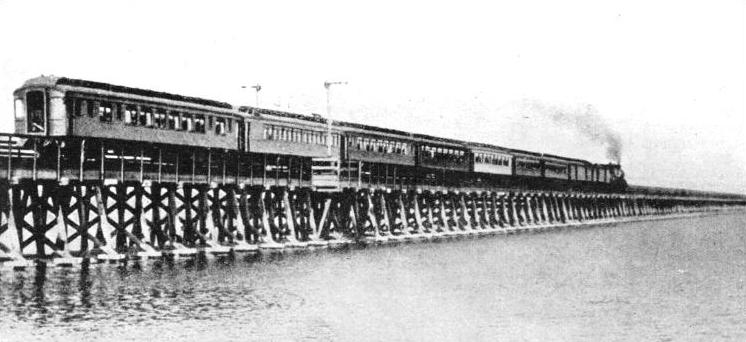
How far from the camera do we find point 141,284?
2630 centimetres

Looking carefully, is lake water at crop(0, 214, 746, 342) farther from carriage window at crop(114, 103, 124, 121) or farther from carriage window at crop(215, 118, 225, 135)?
carriage window at crop(215, 118, 225, 135)

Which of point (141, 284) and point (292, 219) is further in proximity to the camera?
point (292, 219)

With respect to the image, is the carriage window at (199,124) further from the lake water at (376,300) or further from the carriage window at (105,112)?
the lake water at (376,300)

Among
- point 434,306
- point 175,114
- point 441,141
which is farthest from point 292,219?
point 441,141

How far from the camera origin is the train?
31203 mm

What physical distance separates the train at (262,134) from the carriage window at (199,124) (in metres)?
0.04

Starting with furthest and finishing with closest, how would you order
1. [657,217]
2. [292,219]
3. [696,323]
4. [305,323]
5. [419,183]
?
[657,217] → [419,183] → [292,219] → [696,323] → [305,323]

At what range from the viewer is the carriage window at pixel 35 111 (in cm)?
3109

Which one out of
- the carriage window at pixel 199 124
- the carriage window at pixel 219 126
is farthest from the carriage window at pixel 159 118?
the carriage window at pixel 219 126

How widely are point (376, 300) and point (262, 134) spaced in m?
20.4

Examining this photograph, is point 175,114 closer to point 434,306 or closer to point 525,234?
point 434,306

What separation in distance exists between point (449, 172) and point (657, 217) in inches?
2305

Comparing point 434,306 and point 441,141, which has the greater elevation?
point 441,141

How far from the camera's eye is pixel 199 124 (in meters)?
37.9
